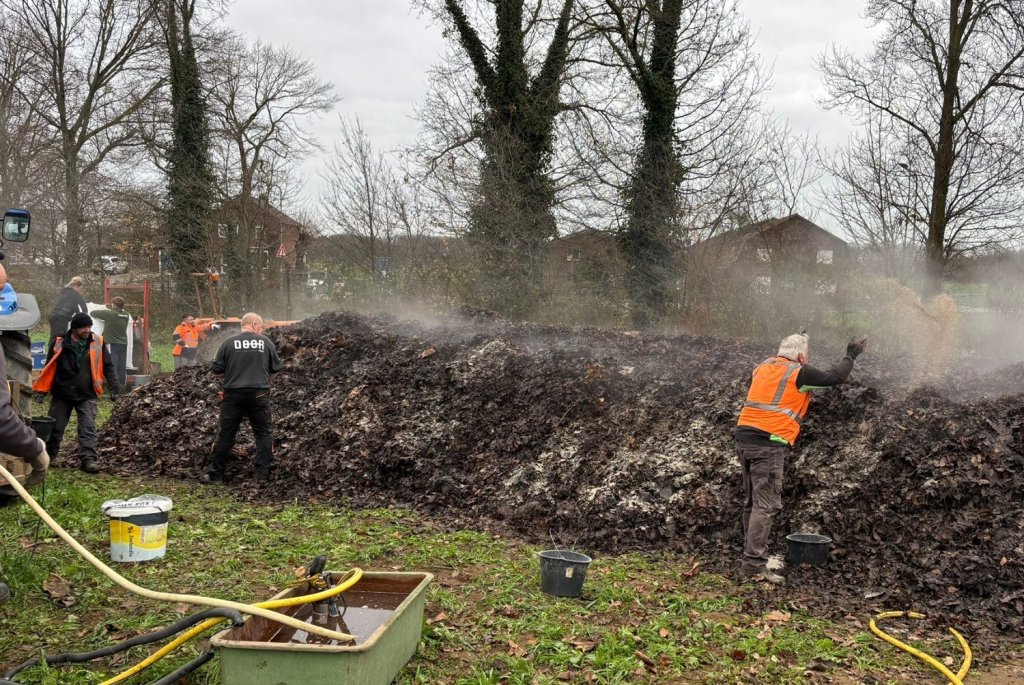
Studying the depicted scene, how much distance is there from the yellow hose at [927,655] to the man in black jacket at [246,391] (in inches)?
254

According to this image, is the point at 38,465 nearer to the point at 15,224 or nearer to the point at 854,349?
the point at 15,224

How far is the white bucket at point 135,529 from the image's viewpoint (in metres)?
5.89

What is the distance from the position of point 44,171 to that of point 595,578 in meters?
23.0

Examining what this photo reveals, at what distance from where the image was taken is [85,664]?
4.23 m

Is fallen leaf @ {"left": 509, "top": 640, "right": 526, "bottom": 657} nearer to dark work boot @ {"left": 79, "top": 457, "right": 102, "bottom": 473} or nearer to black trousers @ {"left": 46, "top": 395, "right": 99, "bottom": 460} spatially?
black trousers @ {"left": 46, "top": 395, "right": 99, "bottom": 460}

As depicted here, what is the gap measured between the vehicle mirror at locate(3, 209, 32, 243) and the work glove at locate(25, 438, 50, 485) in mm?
2907

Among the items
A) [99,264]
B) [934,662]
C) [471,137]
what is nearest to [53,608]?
[934,662]

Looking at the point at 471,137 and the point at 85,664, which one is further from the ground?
the point at 471,137

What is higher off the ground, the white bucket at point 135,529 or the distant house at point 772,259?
the distant house at point 772,259

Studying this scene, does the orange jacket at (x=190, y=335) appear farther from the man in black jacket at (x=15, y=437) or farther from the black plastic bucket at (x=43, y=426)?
the man in black jacket at (x=15, y=437)

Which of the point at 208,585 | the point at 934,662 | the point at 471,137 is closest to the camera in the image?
the point at 934,662

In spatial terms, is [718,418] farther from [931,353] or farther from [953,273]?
[953,273]

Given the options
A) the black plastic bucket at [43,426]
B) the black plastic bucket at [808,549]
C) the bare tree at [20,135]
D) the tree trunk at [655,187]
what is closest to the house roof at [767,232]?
the tree trunk at [655,187]

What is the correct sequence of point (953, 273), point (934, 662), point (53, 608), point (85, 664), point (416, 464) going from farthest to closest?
point (953, 273)
point (416, 464)
point (53, 608)
point (934, 662)
point (85, 664)
